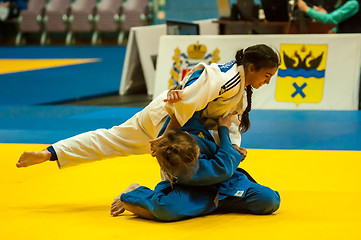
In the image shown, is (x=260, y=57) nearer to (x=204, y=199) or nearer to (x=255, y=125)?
(x=204, y=199)

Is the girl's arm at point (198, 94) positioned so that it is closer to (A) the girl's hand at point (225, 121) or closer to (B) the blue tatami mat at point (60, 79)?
(A) the girl's hand at point (225, 121)

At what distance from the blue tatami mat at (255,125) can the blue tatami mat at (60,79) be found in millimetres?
1120

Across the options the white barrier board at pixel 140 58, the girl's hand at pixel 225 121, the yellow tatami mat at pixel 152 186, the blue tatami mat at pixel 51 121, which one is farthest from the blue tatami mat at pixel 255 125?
the girl's hand at pixel 225 121

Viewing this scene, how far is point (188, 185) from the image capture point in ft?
10.4

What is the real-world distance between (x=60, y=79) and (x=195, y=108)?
28.4 ft

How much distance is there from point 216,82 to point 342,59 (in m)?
4.78

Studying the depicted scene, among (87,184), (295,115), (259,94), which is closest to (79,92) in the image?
(259,94)

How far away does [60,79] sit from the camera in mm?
11398

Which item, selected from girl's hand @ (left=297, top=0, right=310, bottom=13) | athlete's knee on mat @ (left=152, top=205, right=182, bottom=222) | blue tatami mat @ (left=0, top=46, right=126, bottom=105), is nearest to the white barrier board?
blue tatami mat @ (left=0, top=46, right=126, bottom=105)

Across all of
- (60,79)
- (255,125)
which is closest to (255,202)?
Answer: (255,125)

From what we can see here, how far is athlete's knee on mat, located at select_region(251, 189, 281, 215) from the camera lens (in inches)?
126

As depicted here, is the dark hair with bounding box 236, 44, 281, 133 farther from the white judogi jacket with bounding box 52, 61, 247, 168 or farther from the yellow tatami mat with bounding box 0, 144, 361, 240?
the yellow tatami mat with bounding box 0, 144, 361, 240

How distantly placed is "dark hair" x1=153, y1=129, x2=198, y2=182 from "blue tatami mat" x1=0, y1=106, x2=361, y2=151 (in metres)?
2.48

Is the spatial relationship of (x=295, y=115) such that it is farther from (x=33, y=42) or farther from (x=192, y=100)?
(x=33, y=42)
